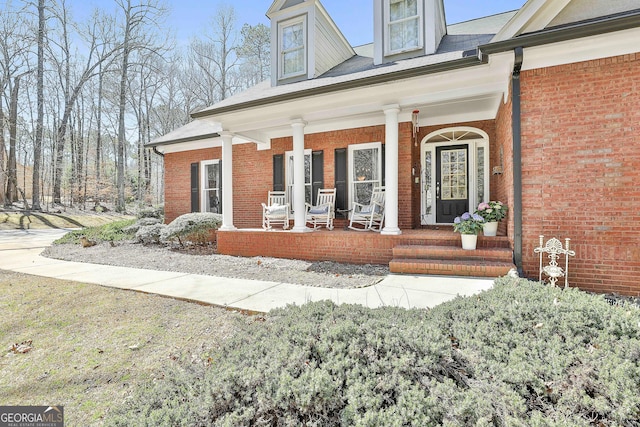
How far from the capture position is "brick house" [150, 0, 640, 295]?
13.1 ft

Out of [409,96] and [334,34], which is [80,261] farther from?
[334,34]

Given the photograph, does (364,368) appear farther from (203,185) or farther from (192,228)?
(203,185)

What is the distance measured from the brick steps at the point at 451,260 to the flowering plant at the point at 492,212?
0.42 metres

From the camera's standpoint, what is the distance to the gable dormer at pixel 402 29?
6.83m

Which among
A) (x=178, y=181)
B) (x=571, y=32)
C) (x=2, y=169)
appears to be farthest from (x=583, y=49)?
(x=2, y=169)

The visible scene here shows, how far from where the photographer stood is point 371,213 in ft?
22.5

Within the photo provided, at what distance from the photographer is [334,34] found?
884 centimetres

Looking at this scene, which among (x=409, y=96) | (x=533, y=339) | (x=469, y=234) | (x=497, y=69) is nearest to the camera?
(x=533, y=339)

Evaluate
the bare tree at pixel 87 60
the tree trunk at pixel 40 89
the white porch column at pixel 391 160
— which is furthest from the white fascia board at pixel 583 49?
the bare tree at pixel 87 60

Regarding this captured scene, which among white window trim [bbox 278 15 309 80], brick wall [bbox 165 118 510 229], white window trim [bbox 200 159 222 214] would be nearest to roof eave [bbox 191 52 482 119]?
brick wall [bbox 165 118 510 229]

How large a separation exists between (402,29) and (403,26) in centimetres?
6

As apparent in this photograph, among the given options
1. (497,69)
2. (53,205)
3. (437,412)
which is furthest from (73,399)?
(53,205)

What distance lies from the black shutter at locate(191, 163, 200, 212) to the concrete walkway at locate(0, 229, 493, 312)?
4.61 meters

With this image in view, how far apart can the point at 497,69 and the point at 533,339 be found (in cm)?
412
